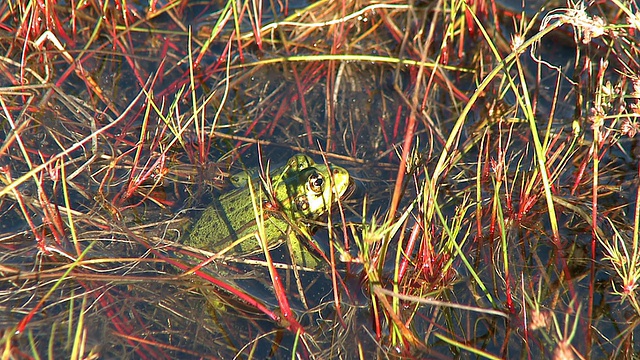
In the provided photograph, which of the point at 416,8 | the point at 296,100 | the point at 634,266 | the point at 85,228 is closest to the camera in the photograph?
the point at 634,266

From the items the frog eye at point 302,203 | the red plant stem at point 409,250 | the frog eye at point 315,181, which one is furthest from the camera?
the frog eye at point 302,203

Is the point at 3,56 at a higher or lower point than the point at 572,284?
higher

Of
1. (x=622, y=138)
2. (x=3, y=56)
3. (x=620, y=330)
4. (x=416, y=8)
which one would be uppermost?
(x=3, y=56)

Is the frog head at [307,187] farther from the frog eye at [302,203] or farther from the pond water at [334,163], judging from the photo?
the pond water at [334,163]

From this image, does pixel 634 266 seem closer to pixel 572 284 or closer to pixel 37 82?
pixel 572 284

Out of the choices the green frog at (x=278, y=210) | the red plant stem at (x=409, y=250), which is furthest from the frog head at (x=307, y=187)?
the red plant stem at (x=409, y=250)

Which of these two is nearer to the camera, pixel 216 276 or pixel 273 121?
pixel 216 276


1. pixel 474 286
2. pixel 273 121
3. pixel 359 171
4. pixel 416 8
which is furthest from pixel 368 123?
pixel 474 286
